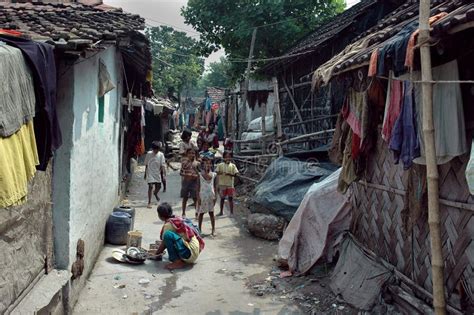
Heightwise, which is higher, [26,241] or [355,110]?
[355,110]

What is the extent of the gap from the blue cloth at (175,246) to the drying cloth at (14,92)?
4159 mm

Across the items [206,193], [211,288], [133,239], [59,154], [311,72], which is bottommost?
[211,288]

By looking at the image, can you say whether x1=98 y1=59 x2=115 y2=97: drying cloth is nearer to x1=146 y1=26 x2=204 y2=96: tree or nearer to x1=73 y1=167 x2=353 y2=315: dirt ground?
x1=73 y1=167 x2=353 y2=315: dirt ground

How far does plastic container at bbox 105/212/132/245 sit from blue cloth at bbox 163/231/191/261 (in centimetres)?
134

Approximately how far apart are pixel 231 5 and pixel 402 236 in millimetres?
14230

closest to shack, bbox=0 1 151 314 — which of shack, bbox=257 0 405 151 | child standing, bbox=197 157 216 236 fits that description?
child standing, bbox=197 157 216 236

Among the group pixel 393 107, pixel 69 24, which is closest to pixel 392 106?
pixel 393 107

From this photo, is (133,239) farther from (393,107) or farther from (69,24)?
(393,107)

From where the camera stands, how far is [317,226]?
7.13m

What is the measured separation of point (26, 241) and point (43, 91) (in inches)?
61.6

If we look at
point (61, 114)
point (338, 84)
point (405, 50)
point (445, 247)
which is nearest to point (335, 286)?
point (445, 247)

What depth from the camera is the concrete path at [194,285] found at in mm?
5758

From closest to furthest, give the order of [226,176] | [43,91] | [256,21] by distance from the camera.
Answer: [43,91], [226,176], [256,21]

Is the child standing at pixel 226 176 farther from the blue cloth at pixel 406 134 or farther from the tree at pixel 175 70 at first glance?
the tree at pixel 175 70
